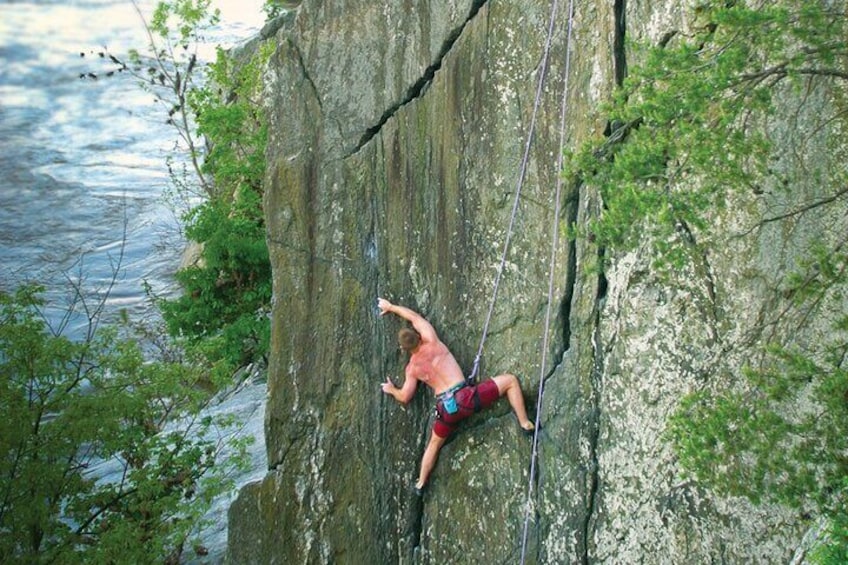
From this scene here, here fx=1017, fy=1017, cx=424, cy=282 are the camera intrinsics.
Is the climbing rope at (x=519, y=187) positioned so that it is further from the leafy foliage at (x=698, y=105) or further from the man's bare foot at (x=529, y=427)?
the leafy foliage at (x=698, y=105)

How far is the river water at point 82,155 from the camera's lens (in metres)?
26.8

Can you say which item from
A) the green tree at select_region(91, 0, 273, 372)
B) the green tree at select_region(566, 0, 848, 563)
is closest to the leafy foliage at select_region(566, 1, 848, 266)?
the green tree at select_region(566, 0, 848, 563)

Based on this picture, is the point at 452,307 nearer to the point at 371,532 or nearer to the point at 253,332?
the point at 371,532

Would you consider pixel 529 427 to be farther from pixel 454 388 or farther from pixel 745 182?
pixel 745 182

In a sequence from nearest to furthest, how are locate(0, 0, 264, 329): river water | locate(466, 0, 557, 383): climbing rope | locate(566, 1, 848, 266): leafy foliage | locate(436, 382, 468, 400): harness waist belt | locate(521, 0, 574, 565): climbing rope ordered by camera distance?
locate(566, 1, 848, 266): leafy foliage, locate(521, 0, 574, 565): climbing rope, locate(466, 0, 557, 383): climbing rope, locate(436, 382, 468, 400): harness waist belt, locate(0, 0, 264, 329): river water

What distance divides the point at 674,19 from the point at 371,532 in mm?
6195

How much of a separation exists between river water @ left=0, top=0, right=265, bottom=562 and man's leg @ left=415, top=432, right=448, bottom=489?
15.4 metres

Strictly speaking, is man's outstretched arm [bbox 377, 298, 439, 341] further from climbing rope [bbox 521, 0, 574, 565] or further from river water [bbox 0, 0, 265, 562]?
river water [bbox 0, 0, 265, 562]

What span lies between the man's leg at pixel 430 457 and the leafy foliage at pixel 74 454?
311 cm

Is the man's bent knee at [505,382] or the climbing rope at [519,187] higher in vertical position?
the climbing rope at [519,187]

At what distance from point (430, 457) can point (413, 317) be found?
57.5 inches

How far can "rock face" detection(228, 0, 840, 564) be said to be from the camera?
891 cm

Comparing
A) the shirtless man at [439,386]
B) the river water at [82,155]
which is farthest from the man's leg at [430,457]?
the river water at [82,155]

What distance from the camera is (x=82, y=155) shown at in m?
31.1
